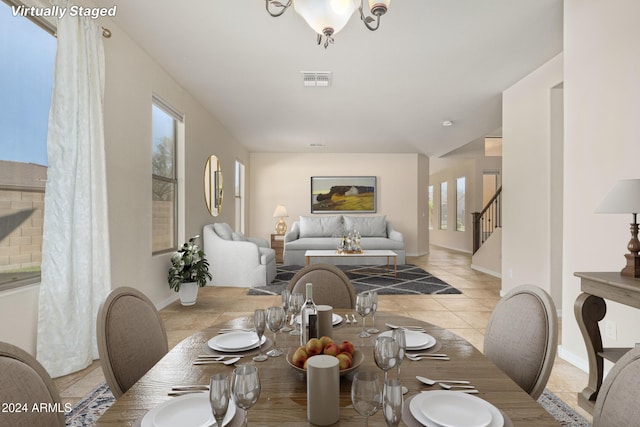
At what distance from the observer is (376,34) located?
291 cm

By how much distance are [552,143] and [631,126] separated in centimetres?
159

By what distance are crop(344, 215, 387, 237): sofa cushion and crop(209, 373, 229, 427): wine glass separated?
280 inches

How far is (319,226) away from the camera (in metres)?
7.70

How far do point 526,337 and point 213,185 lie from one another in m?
5.11

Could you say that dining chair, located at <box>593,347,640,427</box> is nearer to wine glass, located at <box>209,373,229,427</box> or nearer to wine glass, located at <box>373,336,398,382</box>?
wine glass, located at <box>373,336,398,382</box>

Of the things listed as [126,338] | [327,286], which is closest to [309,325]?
[126,338]

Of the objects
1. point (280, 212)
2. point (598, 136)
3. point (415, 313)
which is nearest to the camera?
point (598, 136)

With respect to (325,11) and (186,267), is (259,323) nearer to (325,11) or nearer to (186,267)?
(325,11)

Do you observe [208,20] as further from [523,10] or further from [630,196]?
[630,196]

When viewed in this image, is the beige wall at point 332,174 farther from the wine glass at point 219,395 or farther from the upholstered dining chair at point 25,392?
the wine glass at point 219,395

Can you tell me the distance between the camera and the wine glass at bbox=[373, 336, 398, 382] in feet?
2.60

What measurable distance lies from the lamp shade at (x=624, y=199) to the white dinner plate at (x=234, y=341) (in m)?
1.81

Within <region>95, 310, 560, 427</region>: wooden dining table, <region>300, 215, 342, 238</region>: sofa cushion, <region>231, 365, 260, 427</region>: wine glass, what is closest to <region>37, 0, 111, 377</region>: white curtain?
<region>95, 310, 560, 427</region>: wooden dining table

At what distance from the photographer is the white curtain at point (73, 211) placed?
2156 mm
